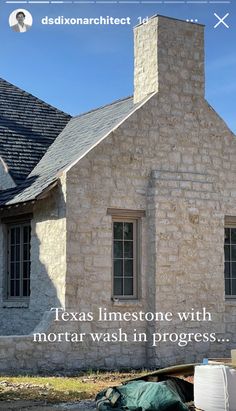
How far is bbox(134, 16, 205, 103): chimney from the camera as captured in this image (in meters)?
15.9

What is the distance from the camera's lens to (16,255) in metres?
16.6

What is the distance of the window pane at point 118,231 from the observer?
1522cm

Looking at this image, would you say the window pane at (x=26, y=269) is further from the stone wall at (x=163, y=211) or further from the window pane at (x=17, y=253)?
the stone wall at (x=163, y=211)

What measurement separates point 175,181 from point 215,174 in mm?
1205

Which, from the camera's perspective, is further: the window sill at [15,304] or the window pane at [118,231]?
the window sill at [15,304]

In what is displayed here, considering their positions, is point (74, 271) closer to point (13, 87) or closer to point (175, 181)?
point (175, 181)

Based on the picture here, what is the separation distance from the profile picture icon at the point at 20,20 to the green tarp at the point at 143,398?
8.96m

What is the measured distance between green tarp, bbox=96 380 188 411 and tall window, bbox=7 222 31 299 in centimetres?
675

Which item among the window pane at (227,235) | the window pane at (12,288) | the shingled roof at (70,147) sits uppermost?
the shingled roof at (70,147)

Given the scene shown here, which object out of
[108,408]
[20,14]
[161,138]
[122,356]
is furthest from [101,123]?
[108,408]

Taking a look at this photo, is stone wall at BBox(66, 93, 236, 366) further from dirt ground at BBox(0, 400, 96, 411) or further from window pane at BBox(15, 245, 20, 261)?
dirt ground at BBox(0, 400, 96, 411)

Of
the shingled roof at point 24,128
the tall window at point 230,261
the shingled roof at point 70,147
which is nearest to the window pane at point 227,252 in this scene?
the tall window at point 230,261

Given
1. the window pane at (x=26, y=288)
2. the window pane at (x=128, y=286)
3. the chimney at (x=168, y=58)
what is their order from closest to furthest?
the window pane at (x=128, y=286) < the chimney at (x=168, y=58) < the window pane at (x=26, y=288)

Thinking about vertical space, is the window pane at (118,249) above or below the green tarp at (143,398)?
above
